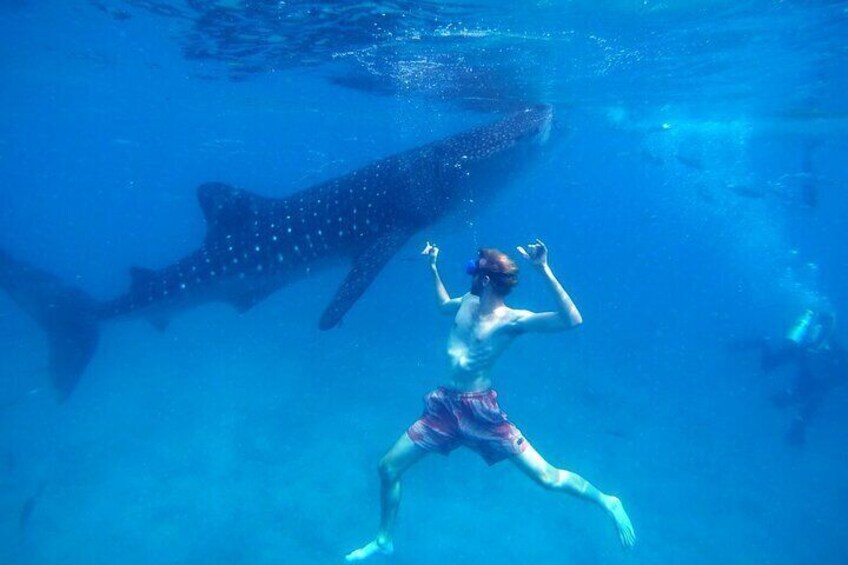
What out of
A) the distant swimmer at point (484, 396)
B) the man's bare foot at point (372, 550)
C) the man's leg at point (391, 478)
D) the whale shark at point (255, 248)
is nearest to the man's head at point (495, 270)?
the distant swimmer at point (484, 396)

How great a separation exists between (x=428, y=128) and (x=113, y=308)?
27.3 metres

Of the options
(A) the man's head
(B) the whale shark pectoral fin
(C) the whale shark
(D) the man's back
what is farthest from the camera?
(C) the whale shark

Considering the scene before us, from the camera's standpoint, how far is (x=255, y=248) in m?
9.34

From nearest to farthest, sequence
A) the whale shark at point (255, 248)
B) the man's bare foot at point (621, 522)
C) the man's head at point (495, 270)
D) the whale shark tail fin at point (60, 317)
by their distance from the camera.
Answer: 1. the man's head at point (495, 270)
2. the man's bare foot at point (621, 522)
3. the whale shark at point (255, 248)
4. the whale shark tail fin at point (60, 317)

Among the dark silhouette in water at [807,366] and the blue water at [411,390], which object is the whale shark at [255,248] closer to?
the blue water at [411,390]

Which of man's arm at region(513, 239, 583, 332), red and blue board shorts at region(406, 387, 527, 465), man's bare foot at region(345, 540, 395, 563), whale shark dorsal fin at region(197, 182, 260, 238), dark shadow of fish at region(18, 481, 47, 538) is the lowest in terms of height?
dark shadow of fish at region(18, 481, 47, 538)

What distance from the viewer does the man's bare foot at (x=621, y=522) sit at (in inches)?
219

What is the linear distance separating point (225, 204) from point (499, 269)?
6.22m

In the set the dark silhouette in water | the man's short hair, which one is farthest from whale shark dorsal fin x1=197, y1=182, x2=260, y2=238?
the dark silhouette in water

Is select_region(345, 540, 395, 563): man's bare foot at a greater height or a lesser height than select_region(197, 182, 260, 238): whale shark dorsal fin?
lesser

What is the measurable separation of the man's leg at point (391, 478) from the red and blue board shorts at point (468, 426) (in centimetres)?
14

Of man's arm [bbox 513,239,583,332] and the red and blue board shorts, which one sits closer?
man's arm [bbox 513,239,583,332]

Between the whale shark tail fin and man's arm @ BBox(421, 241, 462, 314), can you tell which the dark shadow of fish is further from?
man's arm @ BBox(421, 241, 462, 314)

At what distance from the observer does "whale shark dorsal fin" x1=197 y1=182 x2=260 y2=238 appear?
933 centimetres
